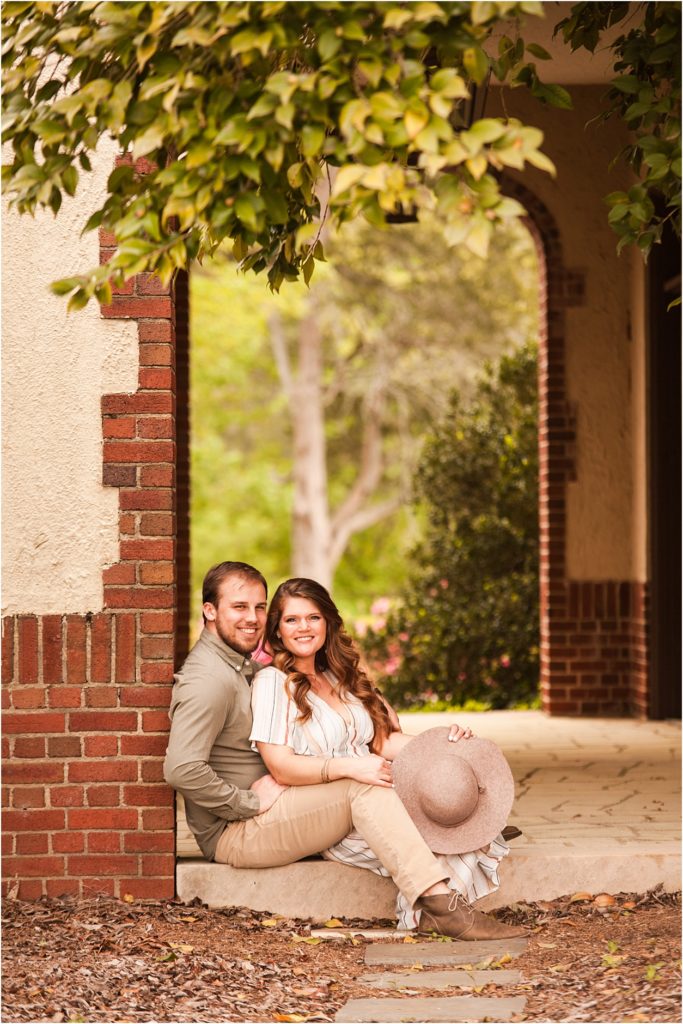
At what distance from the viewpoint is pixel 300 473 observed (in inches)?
957

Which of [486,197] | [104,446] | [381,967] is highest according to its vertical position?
[486,197]

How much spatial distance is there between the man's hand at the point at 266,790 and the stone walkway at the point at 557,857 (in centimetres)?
29

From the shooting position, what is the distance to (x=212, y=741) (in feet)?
16.6

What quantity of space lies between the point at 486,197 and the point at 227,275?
20.5m

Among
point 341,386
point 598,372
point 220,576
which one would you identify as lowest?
point 220,576

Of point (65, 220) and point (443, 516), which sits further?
point (443, 516)

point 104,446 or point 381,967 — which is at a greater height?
point 104,446

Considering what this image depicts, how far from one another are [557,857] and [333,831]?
947 millimetres

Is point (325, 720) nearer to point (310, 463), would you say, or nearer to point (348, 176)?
point (348, 176)

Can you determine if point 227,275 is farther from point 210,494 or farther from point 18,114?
point 18,114

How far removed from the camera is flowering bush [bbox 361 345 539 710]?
11406mm

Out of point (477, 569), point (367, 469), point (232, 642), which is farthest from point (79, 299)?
point (367, 469)

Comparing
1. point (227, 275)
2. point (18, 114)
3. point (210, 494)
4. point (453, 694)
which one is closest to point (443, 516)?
point (453, 694)

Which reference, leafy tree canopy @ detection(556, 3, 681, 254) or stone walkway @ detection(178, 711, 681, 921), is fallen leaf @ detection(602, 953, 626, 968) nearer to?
stone walkway @ detection(178, 711, 681, 921)
